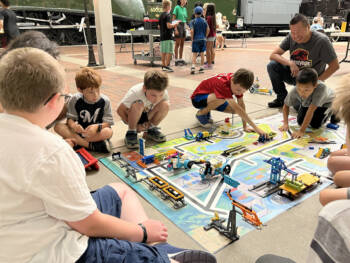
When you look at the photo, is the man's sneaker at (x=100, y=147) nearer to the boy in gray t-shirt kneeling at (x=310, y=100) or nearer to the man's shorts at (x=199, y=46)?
the boy in gray t-shirt kneeling at (x=310, y=100)

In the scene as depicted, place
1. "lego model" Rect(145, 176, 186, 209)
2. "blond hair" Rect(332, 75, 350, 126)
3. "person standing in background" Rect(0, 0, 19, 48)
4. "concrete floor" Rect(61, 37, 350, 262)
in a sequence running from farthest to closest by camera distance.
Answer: "person standing in background" Rect(0, 0, 19, 48) < "lego model" Rect(145, 176, 186, 209) < "concrete floor" Rect(61, 37, 350, 262) < "blond hair" Rect(332, 75, 350, 126)

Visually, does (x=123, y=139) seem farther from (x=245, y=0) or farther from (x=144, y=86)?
(x=245, y=0)

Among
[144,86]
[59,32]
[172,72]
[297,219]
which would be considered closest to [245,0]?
[59,32]

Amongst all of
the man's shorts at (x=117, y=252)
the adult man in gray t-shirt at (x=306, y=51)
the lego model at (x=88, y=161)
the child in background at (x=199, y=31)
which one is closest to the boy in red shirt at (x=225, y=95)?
the adult man in gray t-shirt at (x=306, y=51)

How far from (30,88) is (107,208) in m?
0.77

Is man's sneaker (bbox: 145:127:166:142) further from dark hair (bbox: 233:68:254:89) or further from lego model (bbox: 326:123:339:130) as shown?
lego model (bbox: 326:123:339:130)

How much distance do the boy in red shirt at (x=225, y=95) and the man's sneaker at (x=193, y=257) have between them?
7.05ft

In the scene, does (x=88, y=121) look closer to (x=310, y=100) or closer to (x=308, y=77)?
(x=308, y=77)

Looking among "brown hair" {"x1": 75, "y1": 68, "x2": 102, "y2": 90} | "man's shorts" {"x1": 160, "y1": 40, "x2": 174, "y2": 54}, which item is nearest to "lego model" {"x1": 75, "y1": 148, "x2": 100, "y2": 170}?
"brown hair" {"x1": 75, "y1": 68, "x2": 102, "y2": 90}

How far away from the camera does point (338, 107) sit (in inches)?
44.6

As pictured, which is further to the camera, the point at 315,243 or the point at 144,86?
the point at 144,86

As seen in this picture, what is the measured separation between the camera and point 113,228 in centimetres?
123

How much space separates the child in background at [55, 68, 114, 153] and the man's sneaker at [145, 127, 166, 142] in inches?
20.6

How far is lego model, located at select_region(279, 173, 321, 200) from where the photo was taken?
2219 millimetres
